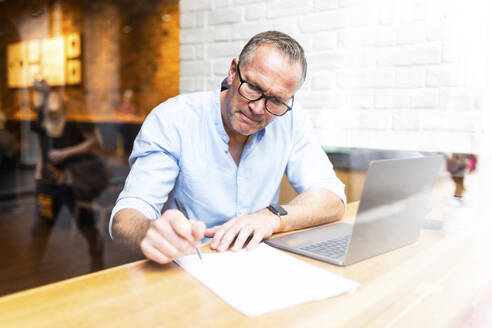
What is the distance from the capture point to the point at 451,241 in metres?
0.97

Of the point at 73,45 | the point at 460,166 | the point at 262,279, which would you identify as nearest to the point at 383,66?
the point at 460,166

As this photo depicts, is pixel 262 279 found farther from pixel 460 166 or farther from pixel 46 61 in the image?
pixel 46 61

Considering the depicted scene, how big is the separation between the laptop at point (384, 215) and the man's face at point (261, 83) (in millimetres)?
353

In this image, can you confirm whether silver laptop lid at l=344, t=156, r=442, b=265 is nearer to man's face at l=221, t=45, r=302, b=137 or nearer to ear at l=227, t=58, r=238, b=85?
man's face at l=221, t=45, r=302, b=137

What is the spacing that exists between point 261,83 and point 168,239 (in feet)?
1.77

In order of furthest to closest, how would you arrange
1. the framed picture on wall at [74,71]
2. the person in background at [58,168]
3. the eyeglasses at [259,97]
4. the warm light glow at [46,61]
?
the framed picture on wall at [74,71] → the warm light glow at [46,61] → the person in background at [58,168] → the eyeglasses at [259,97]

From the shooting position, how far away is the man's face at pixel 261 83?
3.58ft

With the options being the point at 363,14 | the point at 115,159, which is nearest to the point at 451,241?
the point at 363,14

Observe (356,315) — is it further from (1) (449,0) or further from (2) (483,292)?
(1) (449,0)

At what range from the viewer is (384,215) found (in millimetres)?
778

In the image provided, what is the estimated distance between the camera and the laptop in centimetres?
73

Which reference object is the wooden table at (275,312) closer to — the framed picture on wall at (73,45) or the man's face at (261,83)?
the man's face at (261,83)

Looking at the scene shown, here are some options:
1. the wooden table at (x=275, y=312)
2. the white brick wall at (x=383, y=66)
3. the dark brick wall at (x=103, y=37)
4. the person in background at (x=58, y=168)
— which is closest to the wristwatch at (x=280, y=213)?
the wooden table at (x=275, y=312)

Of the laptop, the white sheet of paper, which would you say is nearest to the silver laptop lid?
the laptop
